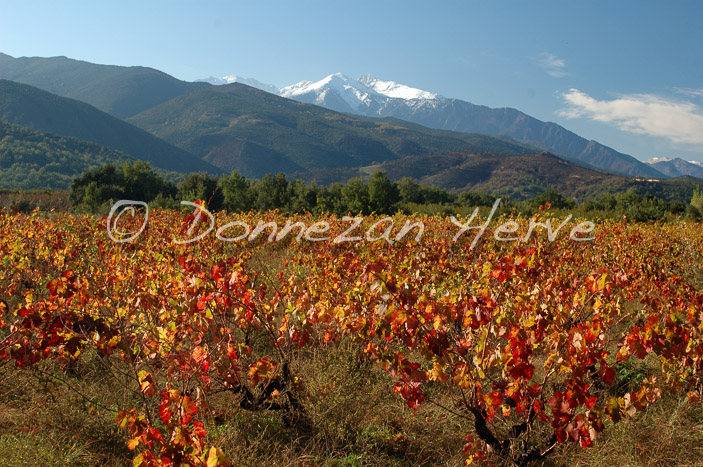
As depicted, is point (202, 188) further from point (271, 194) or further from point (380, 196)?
point (380, 196)

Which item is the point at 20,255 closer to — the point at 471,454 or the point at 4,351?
the point at 4,351

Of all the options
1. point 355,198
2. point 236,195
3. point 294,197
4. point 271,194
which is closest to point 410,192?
point 294,197

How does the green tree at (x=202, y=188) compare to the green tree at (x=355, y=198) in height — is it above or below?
below

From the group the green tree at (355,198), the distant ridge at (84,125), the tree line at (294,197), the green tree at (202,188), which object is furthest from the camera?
the distant ridge at (84,125)

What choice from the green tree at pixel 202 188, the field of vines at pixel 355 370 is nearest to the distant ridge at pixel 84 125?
the green tree at pixel 202 188

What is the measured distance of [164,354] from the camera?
10.3 feet

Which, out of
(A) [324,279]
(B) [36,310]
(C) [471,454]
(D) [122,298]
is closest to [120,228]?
(D) [122,298]

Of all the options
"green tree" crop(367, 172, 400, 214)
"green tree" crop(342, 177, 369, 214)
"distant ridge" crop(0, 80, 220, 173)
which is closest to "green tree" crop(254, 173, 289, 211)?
"green tree" crop(342, 177, 369, 214)

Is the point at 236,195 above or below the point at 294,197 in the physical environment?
below

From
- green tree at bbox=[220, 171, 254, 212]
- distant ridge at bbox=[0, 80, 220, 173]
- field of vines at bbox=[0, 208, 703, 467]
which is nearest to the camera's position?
field of vines at bbox=[0, 208, 703, 467]

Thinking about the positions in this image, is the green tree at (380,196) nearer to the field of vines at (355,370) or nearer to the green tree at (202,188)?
the green tree at (202,188)

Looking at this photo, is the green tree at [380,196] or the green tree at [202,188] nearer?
the green tree at [380,196]

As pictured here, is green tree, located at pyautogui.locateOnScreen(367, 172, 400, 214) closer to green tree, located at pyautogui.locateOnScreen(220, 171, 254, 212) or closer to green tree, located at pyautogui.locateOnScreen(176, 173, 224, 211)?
green tree, located at pyautogui.locateOnScreen(220, 171, 254, 212)

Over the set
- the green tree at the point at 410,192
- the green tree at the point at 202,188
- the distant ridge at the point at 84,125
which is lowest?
the green tree at the point at 202,188
